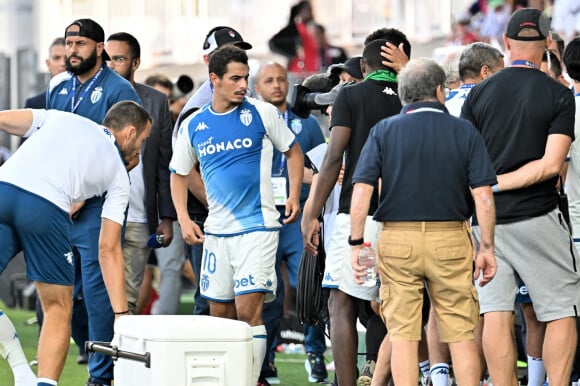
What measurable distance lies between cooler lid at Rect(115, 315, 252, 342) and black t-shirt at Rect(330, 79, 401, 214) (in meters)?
1.32

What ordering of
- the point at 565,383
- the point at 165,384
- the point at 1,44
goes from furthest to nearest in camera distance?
1. the point at 1,44
2. the point at 565,383
3. the point at 165,384

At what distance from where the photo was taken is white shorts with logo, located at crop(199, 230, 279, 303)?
335 inches

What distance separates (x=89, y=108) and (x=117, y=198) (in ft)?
4.87

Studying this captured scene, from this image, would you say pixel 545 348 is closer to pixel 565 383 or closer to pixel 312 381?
pixel 565 383

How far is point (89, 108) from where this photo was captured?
30.3 feet

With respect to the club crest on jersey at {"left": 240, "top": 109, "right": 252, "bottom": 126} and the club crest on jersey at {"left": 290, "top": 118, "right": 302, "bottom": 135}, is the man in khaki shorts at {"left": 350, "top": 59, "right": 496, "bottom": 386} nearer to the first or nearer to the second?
the club crest on jersey at {"left": 240, "top": 109, "right": 252, "bottom": 126}

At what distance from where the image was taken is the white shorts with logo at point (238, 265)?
8.51 metres

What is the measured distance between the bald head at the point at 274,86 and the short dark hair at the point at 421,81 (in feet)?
11.1

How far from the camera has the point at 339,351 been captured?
318 inches

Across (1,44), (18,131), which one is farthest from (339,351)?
(1,44)

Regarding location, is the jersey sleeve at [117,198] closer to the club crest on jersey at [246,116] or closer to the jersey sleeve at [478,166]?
the club crest on jersey at [246,116]

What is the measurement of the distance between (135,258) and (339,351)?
2.25 m

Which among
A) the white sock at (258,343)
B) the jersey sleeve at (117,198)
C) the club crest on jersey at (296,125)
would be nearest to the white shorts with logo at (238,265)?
the white sock at (258,343)

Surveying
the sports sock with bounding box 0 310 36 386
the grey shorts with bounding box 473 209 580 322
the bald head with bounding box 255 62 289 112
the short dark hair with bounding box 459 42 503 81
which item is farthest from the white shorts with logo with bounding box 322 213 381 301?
the bald head with bounding box 255 62 289 112
